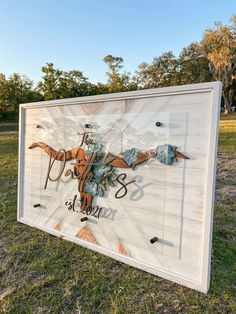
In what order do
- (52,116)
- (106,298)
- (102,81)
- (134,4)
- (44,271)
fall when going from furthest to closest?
(102,81), (134,4), (52,116), (44,271), (106,298)

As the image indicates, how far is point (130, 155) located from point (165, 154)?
0.30 m

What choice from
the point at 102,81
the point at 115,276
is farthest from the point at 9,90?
the point at 115,276

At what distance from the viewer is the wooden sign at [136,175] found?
1.57 meters

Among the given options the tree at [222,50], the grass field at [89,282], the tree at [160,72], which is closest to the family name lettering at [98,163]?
the grass field at [89,282]

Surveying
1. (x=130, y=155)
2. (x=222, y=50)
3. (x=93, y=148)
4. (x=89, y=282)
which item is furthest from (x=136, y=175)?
(x=222, y=50)

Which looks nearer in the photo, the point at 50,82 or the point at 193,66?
the point at 50,82

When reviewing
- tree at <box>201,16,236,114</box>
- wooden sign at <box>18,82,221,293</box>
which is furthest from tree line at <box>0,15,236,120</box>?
wooden sign at <box>18,82,221,293</box>

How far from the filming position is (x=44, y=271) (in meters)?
1.90

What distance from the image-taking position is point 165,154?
5.59 ft

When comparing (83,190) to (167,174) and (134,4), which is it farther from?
(134,4)

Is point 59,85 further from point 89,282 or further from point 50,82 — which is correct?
point 89,282

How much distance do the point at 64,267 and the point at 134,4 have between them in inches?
267

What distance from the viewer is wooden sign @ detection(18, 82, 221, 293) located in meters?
1.57

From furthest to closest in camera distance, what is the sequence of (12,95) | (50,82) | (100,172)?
(50,82)
(12,95)
(100,172)
